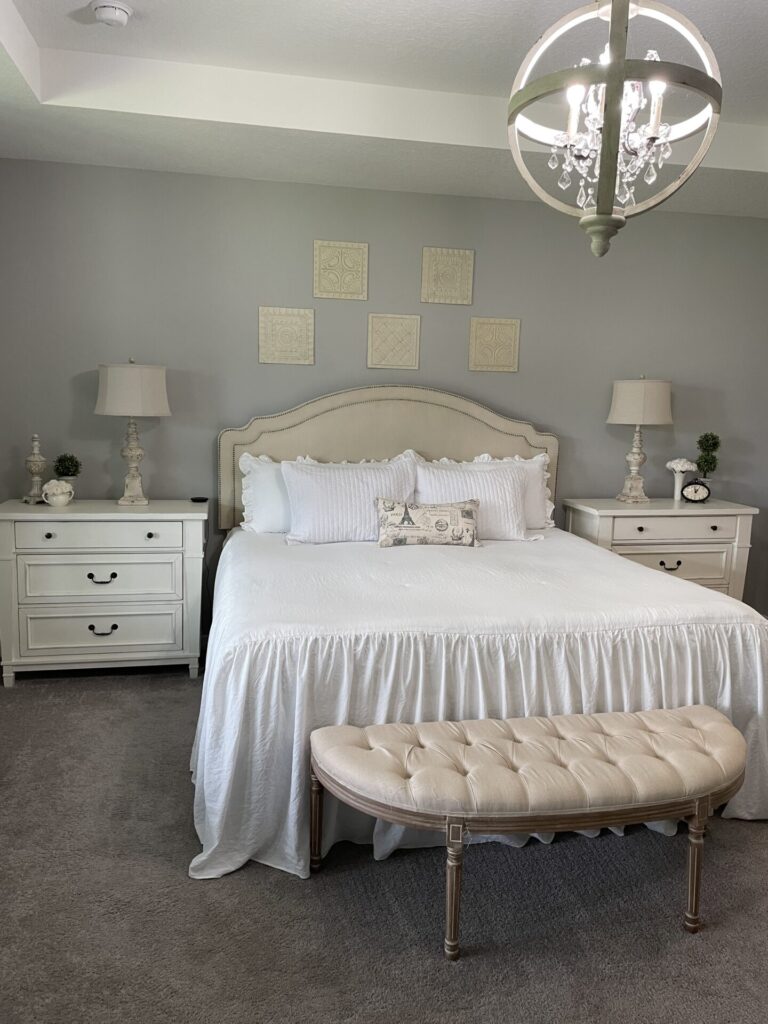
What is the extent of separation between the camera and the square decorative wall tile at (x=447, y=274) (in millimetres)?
4082

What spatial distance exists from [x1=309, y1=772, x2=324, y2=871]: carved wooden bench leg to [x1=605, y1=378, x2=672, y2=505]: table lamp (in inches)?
106

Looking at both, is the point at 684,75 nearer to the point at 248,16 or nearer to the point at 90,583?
the point at 248,16

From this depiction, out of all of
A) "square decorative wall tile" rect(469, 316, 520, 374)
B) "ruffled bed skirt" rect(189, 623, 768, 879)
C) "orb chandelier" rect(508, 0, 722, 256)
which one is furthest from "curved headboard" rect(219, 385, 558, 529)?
"orb chandelier" rect(508, 0, 722, 256)

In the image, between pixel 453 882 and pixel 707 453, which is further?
pixel 707 453

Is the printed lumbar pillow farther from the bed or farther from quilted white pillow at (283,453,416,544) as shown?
the bed

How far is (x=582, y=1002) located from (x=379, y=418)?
2815 millimetres

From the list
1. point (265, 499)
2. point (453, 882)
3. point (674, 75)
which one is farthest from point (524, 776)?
point (265, 499)

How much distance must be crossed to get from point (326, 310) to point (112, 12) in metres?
1.63

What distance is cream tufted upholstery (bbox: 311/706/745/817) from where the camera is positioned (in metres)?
1.82

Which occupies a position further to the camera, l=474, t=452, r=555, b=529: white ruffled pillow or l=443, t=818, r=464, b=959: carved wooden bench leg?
l=474, t=452, r=555, b=529: white ruffled pillow

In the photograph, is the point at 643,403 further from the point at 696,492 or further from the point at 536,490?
the point at 536,490

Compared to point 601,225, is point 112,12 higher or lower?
higher

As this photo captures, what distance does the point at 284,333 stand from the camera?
398 cm

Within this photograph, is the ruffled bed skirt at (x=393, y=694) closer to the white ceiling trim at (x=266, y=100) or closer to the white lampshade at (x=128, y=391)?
the white lampshade at (x=128, y=391)
